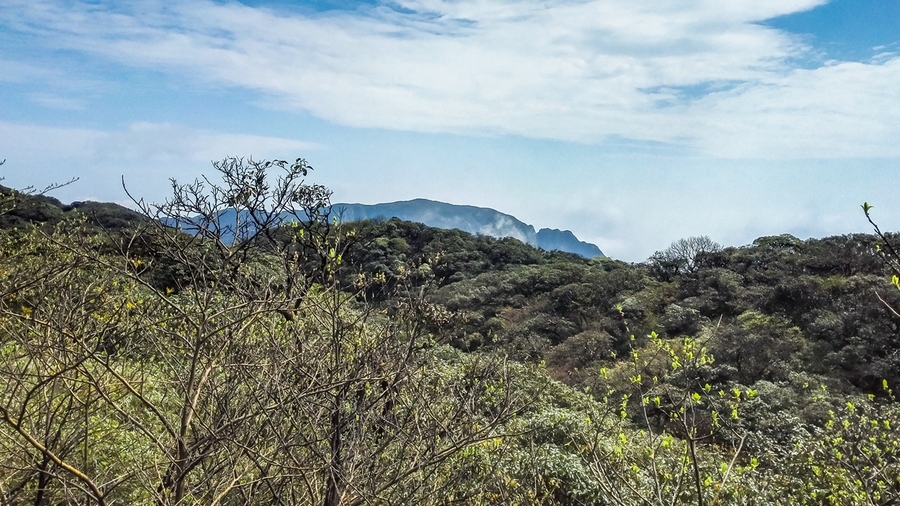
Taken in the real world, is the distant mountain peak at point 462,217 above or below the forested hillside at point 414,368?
below

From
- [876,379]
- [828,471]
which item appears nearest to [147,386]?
[828,471]

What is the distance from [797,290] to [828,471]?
17163 millimetres

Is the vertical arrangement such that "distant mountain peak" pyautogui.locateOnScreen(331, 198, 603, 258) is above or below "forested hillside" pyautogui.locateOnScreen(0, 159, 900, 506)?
below

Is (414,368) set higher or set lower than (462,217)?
higher

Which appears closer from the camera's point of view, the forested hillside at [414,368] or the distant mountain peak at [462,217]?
the forested hillside at [414,368]

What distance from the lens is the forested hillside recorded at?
344 centimetres

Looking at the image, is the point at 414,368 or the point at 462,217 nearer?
the point at 414,368

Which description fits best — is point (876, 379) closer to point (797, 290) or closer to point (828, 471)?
point (797, 290)

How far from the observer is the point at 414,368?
4820 millimetres

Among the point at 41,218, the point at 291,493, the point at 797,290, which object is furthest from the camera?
the point at 41,218

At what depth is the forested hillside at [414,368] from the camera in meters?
3.44

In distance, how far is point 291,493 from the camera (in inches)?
147

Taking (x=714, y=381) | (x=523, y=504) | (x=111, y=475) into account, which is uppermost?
(x=111, y=475)

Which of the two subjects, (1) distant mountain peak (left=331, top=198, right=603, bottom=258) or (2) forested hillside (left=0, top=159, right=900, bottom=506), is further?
(1) distant mountain peak (left=331, top=198, right=603, bottom=258)
